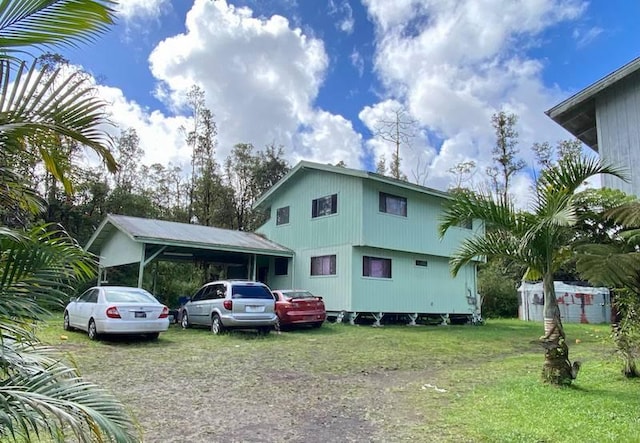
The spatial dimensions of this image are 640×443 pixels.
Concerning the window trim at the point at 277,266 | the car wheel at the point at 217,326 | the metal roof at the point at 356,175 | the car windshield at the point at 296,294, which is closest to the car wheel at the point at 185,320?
the car wheel at the point at 217,326

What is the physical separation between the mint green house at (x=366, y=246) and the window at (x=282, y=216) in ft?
0.16

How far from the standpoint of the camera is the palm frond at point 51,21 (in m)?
2.66

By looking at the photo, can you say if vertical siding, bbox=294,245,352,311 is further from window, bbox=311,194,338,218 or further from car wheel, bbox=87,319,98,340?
car wheel, bbox=87,319,98,340

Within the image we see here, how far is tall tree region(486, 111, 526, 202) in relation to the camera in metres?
39.7

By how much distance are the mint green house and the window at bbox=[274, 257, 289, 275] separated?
0.16 ft

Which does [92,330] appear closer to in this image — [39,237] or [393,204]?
[39,237]

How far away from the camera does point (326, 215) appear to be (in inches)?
817

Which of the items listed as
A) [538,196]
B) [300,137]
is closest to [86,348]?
[538,196]

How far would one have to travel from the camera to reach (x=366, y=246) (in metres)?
19.1

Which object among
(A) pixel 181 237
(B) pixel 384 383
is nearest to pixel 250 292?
(A) pixel 181 237

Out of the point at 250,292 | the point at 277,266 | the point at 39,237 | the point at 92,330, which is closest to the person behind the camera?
the point at 39,237

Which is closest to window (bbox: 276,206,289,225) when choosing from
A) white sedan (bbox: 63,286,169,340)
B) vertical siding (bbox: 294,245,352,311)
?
vertical siding (bbox: 294,245,352,311)

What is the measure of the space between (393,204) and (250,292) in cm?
865

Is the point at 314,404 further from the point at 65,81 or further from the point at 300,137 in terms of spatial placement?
the point at 300,137
